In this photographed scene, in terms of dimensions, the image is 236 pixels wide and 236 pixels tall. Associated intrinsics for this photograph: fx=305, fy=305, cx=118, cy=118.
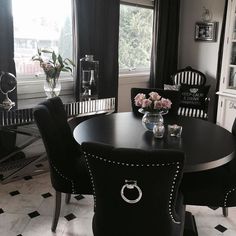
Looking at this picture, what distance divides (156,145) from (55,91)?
1476 millimetres

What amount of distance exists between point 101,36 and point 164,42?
112cm

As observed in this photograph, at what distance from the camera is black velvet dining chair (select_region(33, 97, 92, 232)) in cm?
191

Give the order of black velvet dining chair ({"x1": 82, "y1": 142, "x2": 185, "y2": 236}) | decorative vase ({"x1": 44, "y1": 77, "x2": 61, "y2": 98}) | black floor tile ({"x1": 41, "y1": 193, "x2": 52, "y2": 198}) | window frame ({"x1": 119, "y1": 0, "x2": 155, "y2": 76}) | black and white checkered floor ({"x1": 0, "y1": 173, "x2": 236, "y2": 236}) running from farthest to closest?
window frame ({"x1": 119, "y1": 0, "x2": 155, "y2": 76}) → decorative vase ({"x1": 44, "y1": 77, "x2": 61, "y2": 98}) → black floor tile ({"x1": 41, "y1": 193, "x2": 52, "y2": 198}) → black and white checkered floor ({"x1": 0, "y1": 173, "x2": 236, "y2": 236}) → black velvet dining chair ({"x1": 82, "y1": 142, "x2": 185, "y2": 236})

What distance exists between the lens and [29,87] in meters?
3.29

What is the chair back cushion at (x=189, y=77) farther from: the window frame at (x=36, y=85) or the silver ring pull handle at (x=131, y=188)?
the silver ring pull handle at (x=131, y=188)

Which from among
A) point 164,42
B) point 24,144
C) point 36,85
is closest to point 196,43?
point 164,42

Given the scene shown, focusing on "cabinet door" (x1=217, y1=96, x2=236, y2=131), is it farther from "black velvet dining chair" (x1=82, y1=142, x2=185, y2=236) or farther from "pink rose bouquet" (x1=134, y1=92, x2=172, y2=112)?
"black velvet dining chair" (x1=82, y1=142, x2=185, y2=236)

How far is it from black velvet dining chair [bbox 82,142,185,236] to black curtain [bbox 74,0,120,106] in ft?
6.63

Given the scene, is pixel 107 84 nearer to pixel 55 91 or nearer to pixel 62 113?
pixel 55 91

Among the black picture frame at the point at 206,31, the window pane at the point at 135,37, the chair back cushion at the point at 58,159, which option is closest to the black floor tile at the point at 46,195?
the chair back cushion at the point at 58,159

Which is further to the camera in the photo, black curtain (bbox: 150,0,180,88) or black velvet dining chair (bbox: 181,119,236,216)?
black curtain (bbox: 150,0,180,88)

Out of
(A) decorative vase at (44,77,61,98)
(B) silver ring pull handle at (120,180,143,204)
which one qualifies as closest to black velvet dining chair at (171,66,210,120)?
(A) decorative vase at (44,77,61,98)

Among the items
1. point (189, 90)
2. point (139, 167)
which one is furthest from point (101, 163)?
point (189, 90)

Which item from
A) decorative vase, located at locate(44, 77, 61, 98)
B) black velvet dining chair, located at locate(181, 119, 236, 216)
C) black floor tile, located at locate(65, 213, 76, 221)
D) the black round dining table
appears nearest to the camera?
the black round dining table
